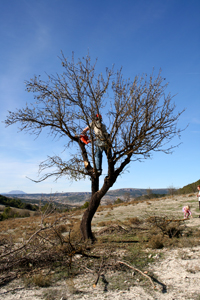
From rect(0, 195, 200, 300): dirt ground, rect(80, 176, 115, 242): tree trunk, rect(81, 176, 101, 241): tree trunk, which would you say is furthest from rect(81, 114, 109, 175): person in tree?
rect(0, 195, 200, 300): dirt ground

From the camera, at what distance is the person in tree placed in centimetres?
657

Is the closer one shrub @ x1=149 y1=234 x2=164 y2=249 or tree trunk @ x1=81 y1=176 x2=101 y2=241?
shrub @ x1=149 y1=234 x2=164 y2=249

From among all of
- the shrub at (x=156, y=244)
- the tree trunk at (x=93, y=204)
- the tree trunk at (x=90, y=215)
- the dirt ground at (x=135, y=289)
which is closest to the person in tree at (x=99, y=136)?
the tree trunk at (x=93, y=204)

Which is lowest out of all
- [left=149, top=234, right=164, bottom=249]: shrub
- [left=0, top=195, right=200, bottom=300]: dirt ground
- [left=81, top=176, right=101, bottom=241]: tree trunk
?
[left=0, top=195, right=200, bottom=300]: dirt ground

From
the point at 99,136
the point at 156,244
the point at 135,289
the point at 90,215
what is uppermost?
the point at 99,136

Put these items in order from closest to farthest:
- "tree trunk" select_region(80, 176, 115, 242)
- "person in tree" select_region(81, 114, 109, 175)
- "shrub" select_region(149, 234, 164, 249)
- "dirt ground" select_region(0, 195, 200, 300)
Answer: "dirt ground" select_region(0, 195, 200, 300) → "shrub" select_region(149, 234, 164, 249) → "person in tree" select_region(81, 114, 109, 175) → "tree trunk" select_region(80, 176, 115, 242)

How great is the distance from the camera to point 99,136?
22.1 feet

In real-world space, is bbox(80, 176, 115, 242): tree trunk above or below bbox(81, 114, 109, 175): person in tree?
below

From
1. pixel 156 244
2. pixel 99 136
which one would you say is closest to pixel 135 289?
pixel 156 244

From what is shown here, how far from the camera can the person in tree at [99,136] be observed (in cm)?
657

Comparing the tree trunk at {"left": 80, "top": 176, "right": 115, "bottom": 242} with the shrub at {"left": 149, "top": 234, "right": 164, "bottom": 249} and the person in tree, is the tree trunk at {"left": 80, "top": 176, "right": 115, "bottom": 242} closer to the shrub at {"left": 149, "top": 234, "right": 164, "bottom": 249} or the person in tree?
the person in tree

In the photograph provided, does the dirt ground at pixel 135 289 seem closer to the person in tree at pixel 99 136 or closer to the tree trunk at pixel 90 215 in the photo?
the tree trunk at pixel 90 215

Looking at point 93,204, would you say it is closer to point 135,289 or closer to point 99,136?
point 99,136

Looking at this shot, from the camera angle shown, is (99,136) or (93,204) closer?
(99,136)
